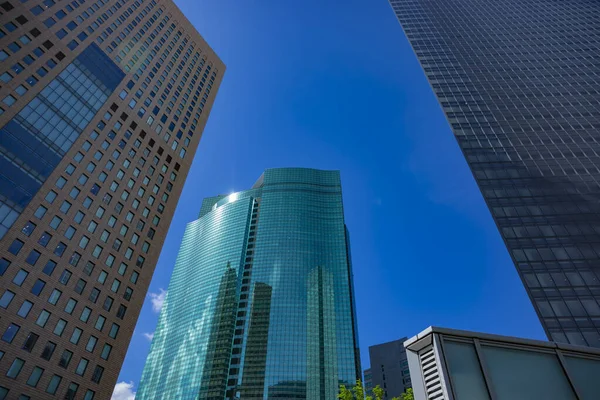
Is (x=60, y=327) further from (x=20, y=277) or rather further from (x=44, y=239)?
(x=44, y=239)

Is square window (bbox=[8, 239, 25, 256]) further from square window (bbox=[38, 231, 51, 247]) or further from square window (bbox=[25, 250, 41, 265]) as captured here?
square window (bbox=[38, 231, 51, 247])

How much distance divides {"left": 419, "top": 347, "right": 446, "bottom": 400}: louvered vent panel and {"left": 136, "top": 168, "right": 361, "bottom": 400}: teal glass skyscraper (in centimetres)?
12001

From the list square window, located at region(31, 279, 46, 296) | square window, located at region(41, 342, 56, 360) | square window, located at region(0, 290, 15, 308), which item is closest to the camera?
square window, located at region(0, 290, 15, 308)

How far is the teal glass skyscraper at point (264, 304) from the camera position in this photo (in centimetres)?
12119

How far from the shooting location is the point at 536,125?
61688mm

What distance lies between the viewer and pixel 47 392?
3719cm

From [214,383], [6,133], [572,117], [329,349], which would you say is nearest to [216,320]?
[214,383]

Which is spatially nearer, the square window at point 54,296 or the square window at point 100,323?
the square window at point 54,296

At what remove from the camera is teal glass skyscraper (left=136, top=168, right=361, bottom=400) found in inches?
4771

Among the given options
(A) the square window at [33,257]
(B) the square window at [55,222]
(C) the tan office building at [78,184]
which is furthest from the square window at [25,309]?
(B) the square window at [55,222]

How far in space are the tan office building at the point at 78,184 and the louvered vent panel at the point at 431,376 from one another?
41852mm

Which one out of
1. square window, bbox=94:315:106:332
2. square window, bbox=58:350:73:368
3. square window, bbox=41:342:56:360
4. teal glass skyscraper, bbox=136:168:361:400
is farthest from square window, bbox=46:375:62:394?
teal glass skyscraper, bbox=136:168:361:400

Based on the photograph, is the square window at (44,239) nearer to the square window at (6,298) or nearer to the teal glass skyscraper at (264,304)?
the square window at (6,298)

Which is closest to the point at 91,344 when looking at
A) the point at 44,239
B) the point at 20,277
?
the point at 20,277
